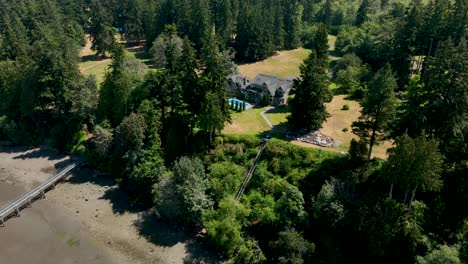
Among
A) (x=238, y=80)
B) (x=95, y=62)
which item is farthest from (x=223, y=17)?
(x=95, y=62)

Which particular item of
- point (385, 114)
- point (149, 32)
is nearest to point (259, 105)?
point (385, 114)

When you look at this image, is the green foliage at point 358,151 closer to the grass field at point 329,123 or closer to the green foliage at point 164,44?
the grass field at point 329,123

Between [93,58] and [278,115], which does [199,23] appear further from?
[278,115]

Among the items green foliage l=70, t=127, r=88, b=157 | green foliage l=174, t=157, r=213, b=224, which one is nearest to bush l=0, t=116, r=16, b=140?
green foliage l=70, t=127, r=88, b=157

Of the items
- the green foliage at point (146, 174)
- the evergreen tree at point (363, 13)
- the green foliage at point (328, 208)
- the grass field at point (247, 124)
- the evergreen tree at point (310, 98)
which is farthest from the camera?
the evergreen tree at point (363, 13)

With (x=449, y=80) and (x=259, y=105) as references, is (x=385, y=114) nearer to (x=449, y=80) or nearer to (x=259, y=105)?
(x=449, y=80)

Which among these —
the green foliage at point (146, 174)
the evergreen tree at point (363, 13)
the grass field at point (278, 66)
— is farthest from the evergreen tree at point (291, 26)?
the green foliage at point (146, 174)
